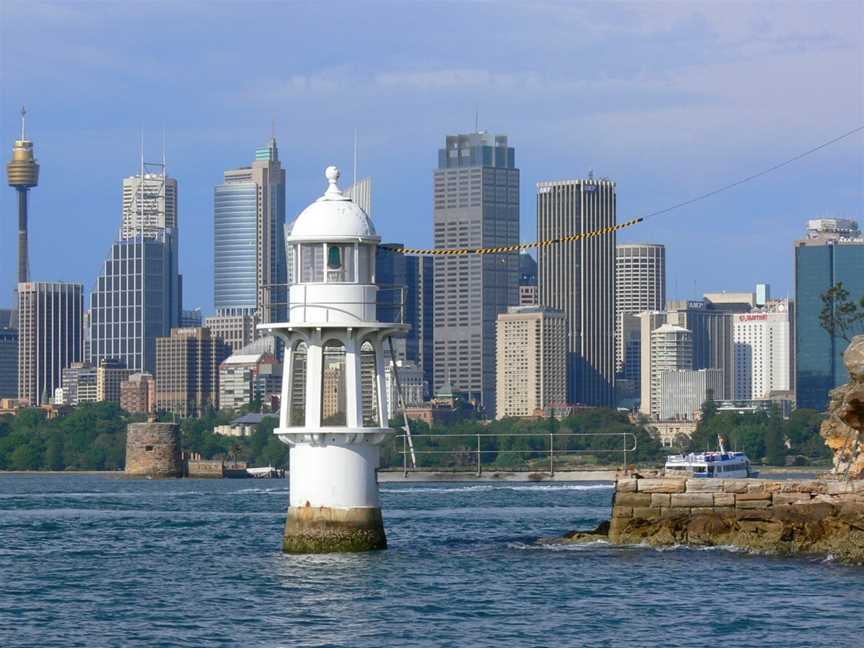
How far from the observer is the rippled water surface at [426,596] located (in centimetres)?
4056

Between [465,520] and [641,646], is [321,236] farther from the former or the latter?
[465,520]

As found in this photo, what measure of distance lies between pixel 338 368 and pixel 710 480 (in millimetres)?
12477

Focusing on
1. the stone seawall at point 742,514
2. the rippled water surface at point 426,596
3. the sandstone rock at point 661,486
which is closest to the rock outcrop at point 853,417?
the stone seawall at point 742,514

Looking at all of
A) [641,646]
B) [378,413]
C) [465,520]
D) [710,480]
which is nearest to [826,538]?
[710,480]

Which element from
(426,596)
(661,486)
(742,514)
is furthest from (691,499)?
(426,596)

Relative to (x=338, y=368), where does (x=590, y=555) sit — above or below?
below

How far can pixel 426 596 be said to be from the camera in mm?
45375

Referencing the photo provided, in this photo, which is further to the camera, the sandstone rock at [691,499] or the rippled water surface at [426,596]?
the sandstone rock at [691,499]

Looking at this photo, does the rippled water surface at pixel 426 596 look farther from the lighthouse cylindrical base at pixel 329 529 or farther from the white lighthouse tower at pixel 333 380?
the white lighthouse tower at pixel 333 380

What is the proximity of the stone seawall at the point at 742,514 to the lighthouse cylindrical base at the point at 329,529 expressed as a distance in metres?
9.66

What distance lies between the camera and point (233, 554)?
Result: 58906 millimetres

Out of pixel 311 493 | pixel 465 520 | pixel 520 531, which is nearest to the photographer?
pixel 311 493

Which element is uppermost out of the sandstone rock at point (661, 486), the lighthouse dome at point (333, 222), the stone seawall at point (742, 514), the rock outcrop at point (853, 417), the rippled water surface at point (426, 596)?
the lighthouse dome at point (333, 222)

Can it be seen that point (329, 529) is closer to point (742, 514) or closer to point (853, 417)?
point (742, 514)
